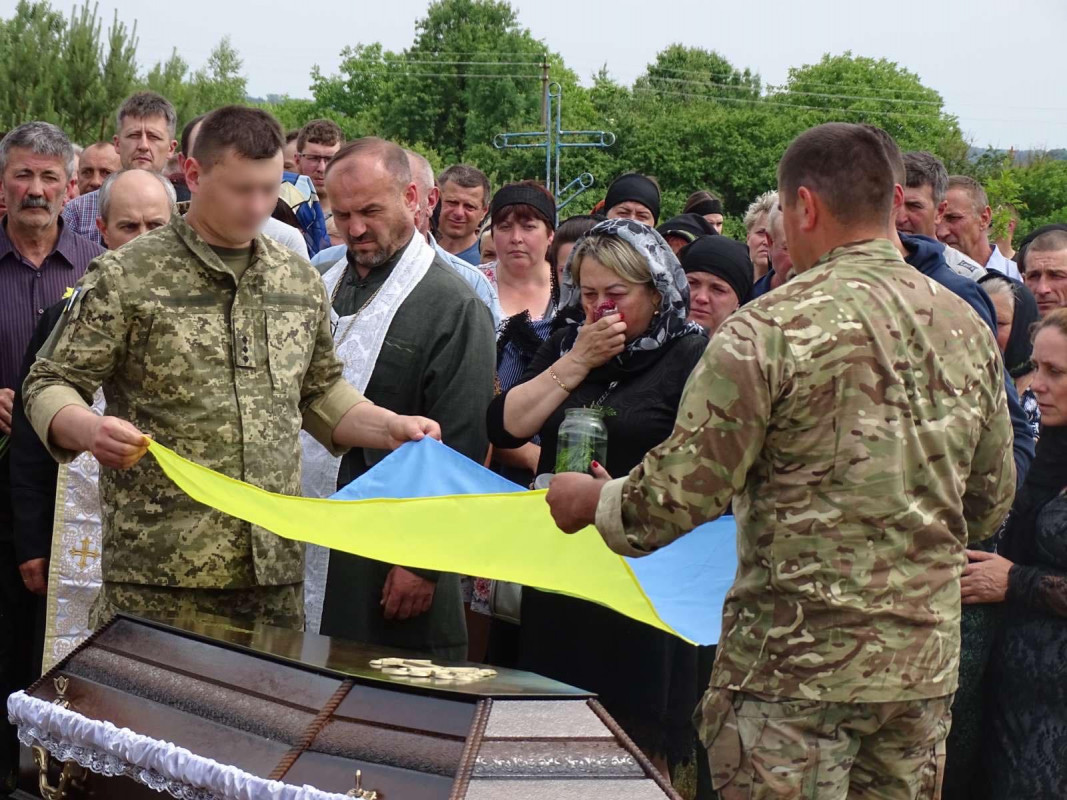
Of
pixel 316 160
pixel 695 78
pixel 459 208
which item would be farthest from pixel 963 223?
pixel 695 78

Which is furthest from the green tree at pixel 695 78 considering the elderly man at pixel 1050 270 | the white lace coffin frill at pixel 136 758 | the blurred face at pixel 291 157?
the white lace coffin frill at pixel 136 758

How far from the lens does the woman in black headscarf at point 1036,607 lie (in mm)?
4469

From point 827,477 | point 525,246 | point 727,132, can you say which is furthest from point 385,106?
point 827,477

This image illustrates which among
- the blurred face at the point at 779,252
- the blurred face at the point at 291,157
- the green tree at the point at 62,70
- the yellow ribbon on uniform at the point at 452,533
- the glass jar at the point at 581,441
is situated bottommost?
the yellow ribbon on uniform at the point at 452,533

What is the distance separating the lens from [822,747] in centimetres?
304

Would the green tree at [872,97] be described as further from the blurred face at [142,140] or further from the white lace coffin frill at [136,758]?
the white lace coffin frill at [136,758]

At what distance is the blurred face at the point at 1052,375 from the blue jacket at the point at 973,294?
5.0 inches

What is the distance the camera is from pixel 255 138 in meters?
4.18

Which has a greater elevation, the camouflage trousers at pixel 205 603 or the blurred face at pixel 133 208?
the blurred face at pixel 133 208

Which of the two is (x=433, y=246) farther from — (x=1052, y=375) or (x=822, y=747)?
(x=822, y=747)

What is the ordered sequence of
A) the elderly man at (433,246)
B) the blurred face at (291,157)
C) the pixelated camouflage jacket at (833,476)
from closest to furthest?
the pixelated camouflage jacket at (833,476)
the elderly man at (433,246)
the blurred face at (291,157)

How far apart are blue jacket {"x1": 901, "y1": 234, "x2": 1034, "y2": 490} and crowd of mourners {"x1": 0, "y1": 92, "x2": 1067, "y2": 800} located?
0.05 feet

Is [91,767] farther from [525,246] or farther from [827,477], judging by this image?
[525,246]

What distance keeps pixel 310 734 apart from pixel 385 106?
64.0 m
